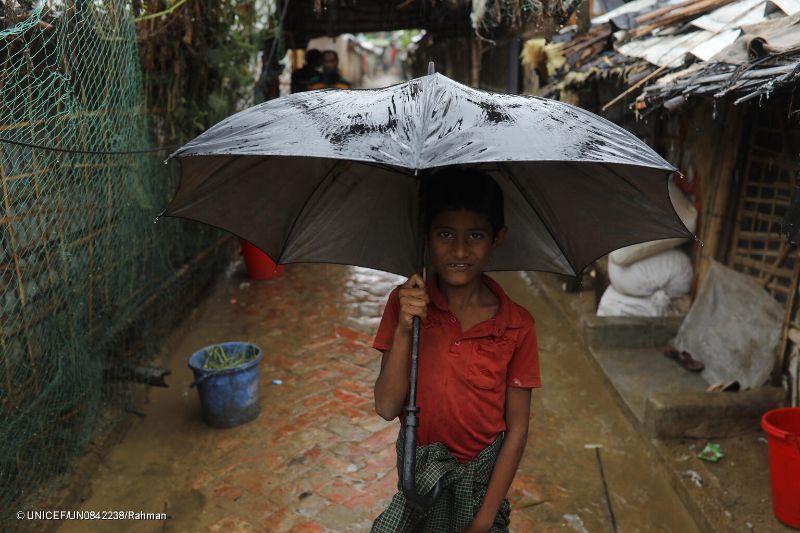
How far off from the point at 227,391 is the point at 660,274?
443 cm

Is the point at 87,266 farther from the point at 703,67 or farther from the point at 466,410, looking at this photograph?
the point at 703,67

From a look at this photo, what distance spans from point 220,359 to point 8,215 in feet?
6.92

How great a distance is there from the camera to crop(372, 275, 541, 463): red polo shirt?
7.57 feet

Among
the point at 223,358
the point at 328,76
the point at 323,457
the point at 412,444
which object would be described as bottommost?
the point at 323,457

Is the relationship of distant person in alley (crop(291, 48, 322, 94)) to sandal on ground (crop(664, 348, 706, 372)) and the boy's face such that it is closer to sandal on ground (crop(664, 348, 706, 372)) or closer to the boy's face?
sandal on ground (crop(664, 348, 706, 372))

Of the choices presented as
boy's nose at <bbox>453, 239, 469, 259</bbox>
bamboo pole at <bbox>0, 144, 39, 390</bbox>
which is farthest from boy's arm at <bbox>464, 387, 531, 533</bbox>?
bamboo pole at <bbox>0, 144, 39, 390</bbox>

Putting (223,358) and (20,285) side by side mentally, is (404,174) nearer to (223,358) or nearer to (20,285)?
(20,285)

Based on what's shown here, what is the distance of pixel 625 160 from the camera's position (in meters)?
1.87

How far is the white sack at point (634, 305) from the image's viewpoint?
6.75 meters

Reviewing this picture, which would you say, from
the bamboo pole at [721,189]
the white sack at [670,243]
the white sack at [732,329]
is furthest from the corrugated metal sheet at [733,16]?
the white sack at [732,329]

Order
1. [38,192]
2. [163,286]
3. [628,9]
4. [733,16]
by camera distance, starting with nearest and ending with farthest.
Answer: [38,192] < [733,16] < [163,286] < [628,9]

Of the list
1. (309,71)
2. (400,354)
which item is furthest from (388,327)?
(309,71)

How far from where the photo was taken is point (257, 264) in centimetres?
911

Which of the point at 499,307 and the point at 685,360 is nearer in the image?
the point at 499,307
